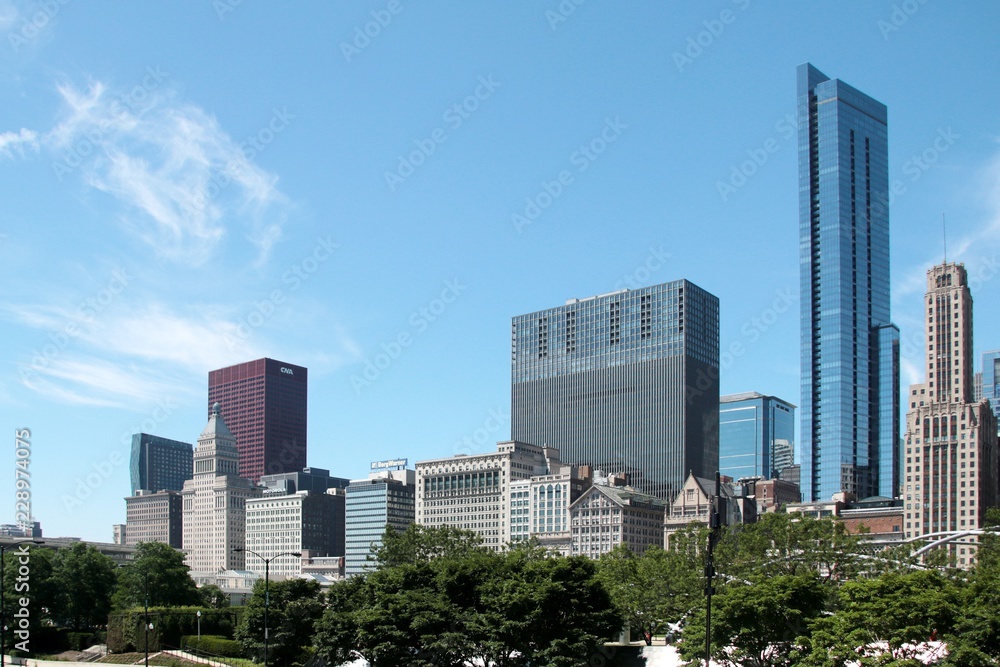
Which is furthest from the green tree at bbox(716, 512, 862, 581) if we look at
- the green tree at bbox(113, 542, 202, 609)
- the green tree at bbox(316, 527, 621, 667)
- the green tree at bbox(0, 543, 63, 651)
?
the green tree at bbox(0, 543, 63, 651)

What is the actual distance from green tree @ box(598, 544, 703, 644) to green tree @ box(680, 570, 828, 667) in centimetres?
1459

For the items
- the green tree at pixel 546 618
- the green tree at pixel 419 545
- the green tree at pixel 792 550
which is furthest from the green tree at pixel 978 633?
the green tree at pixel 419 545

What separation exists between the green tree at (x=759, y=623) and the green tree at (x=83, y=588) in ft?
285

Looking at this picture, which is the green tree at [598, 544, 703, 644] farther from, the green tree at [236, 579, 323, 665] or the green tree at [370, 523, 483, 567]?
the green tree at [236, 579, 323, 665]

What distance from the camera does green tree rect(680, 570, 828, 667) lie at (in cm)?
7062

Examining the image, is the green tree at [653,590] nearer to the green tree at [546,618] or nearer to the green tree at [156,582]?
the green tree at [546,618]

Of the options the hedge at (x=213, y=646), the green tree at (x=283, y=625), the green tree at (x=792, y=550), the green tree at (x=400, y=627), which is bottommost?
the hedge at (x=213, y=646)

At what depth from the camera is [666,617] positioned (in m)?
93.6

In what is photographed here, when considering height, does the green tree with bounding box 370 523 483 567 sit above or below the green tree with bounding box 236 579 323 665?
above

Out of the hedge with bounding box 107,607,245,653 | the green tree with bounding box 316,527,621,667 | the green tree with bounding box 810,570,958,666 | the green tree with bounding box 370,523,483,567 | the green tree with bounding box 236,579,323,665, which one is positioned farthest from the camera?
the green tree with bounding box 370,523,483,567

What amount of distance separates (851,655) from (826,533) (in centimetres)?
3642

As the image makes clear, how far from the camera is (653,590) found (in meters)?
95.6

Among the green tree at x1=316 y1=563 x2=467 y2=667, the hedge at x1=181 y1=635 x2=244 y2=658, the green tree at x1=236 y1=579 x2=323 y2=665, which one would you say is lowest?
the hedge at x1=181 y1=635 x2=244 y2=658

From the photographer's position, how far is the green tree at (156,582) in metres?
133
